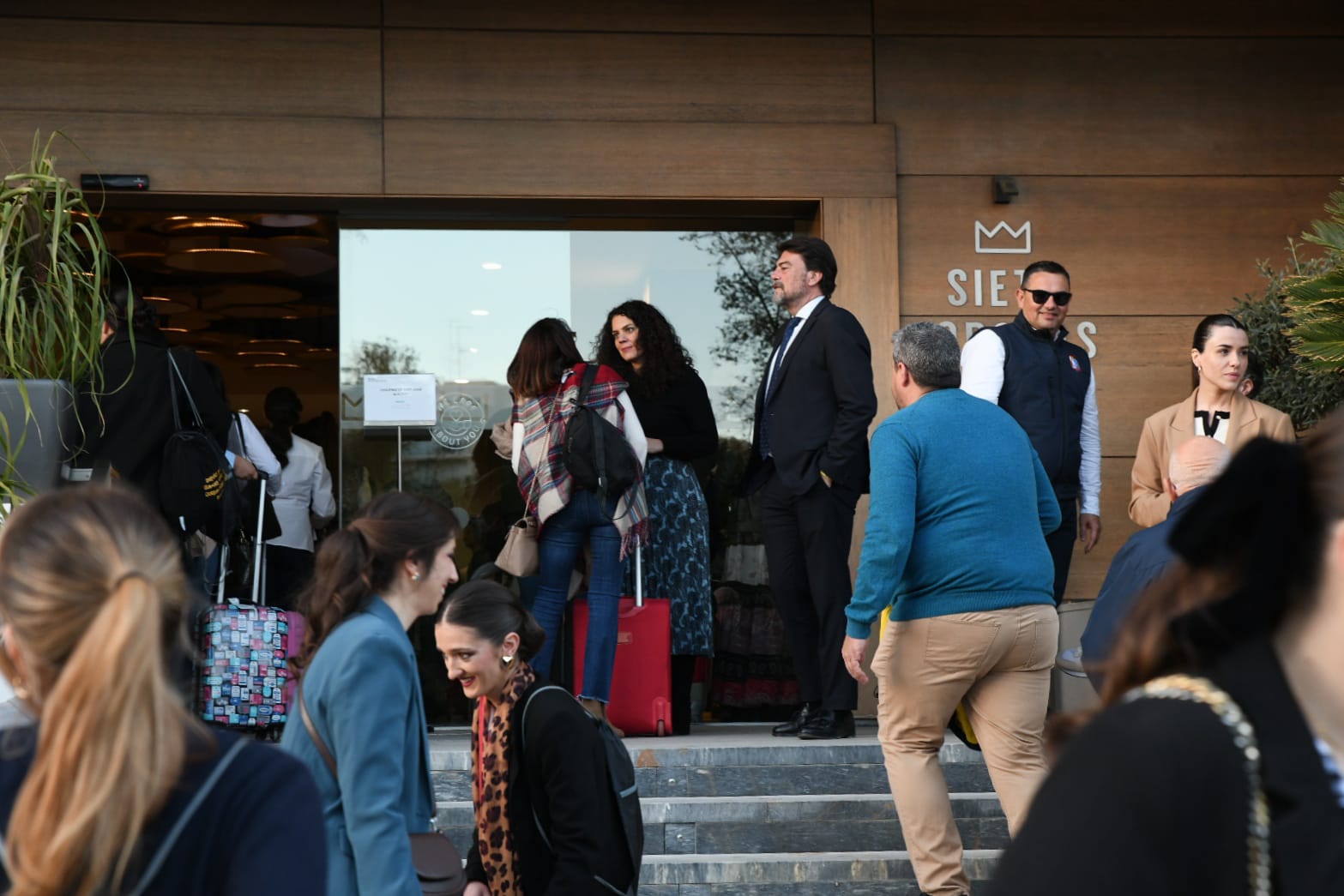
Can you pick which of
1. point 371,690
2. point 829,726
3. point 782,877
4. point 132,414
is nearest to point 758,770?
point 829,726

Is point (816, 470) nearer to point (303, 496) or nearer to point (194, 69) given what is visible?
point (303, 496)

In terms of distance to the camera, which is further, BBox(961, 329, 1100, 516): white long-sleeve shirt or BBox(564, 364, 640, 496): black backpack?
BBox(961, 329, 1100, 516): white long-sleeve shirt

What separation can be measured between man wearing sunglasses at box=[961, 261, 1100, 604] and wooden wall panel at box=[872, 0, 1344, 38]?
1.81m

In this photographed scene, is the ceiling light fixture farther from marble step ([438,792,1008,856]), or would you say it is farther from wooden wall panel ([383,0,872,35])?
marble step ([438,792,1008,856])

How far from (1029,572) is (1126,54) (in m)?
4.39

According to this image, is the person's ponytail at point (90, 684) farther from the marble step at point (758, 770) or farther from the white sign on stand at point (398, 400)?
the white sign on stand at point (398, 400)

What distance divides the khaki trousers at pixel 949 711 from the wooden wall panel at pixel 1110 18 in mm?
4247

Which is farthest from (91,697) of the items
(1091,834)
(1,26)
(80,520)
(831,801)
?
(1,26)

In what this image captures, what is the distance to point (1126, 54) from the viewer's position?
8375 mm

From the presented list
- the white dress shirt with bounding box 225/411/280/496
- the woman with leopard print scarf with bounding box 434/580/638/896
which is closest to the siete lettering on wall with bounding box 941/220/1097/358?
the white dress shirt with bounding box 225/411/280/496

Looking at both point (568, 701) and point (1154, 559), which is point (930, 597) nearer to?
point (1154, 559)

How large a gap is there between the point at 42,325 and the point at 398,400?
257 centimetres

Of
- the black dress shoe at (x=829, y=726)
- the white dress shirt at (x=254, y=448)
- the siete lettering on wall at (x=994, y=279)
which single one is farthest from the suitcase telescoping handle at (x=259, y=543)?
the siete lettering on wall at (x=994, y=279)

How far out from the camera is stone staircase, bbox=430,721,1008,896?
5.63m
